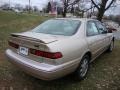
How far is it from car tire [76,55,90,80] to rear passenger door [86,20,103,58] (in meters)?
0.33

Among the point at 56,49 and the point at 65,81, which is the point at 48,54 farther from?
the point at 65,81

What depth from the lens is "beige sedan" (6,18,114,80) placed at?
12.5ft

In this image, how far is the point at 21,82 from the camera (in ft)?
15.4

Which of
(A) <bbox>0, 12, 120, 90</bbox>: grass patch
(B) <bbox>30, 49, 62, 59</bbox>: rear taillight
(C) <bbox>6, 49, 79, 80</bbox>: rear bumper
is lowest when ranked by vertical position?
(A) <bbox>0, 12, 120, 90</bbox>: grass patch

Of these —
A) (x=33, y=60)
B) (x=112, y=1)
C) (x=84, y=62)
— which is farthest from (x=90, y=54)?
(x=112, y=1)

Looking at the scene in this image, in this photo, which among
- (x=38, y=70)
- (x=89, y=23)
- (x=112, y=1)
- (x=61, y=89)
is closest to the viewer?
(x=38, y=70)

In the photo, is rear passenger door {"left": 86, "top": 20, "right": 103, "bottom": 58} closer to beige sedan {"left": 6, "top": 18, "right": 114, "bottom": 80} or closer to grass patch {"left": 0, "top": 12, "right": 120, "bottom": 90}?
beige sedan {"left": 6, "top": 18, "right": 114, "bottom": 80}

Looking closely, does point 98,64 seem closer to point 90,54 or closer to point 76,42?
point 90,54

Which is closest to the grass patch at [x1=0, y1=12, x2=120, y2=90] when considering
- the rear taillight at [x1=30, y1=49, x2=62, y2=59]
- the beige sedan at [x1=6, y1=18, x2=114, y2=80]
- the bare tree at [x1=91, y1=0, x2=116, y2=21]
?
the beige sedan at [x1=6, y1=18, x2=114, y2=80]

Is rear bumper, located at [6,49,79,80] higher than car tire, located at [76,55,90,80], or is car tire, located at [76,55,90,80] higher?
rear bumper, located at [6,49,79,80]

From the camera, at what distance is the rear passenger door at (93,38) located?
17.0 feet

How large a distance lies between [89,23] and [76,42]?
4.41 feet

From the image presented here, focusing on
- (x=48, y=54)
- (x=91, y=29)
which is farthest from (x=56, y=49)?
(x=91, y=29)

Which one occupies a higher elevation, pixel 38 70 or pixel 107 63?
pixel 38 70
